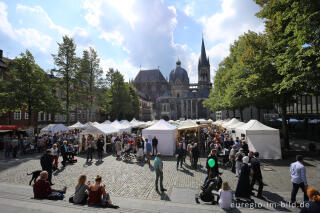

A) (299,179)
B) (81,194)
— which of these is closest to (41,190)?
(81,194)

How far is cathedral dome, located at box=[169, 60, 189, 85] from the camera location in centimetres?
9088

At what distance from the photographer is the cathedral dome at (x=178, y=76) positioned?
298 ft

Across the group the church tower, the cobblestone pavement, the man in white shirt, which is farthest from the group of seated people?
the church tower

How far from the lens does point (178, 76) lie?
92.3 metres

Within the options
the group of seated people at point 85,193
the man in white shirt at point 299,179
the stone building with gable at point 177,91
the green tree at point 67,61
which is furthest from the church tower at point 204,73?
the group of seated people at point 85,193

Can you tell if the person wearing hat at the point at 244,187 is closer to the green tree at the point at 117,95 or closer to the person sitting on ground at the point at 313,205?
the person sitting on ground at the point at 313,205

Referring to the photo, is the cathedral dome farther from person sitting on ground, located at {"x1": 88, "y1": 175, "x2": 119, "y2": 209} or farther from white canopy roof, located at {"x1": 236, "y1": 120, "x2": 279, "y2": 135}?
person sitting on ground, located at {"x1": 88, "y1": 175, "x2": 119, "y2": 209}

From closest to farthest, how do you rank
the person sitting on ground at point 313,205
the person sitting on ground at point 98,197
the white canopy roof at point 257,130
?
the person sitting on ground at point 313,205 → the person sitting on ground at point 98,197 → the white canopy roof at point 257,130

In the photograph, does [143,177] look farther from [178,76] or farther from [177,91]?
[178,76]

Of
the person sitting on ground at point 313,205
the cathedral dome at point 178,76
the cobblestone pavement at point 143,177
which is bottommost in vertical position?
the cobblestone pavement at point 143,177

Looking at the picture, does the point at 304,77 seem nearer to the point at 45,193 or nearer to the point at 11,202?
the point at 45,193

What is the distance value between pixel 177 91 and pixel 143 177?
268 feet

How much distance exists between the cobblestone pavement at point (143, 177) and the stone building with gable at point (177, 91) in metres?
69.5

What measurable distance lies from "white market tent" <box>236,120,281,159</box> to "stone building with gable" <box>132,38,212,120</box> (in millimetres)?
66118
